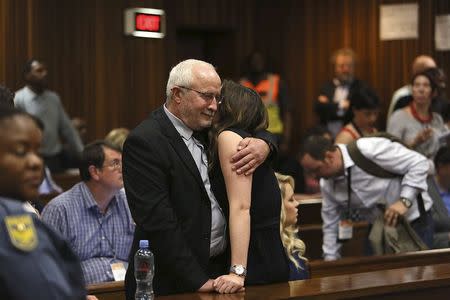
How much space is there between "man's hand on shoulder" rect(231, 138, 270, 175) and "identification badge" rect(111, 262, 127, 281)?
5.30ft

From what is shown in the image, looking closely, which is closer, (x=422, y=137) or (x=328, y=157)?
(x=328, y=157)

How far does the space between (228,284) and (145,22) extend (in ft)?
25.0

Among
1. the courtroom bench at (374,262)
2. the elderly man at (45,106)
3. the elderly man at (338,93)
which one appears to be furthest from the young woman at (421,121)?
the elderly man at (45,106)

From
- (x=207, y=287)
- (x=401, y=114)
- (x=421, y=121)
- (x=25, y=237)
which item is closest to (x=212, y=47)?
(x=401, y=114)

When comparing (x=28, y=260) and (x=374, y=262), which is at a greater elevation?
(x=28, y=260)

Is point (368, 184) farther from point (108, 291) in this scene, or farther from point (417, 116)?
point (417, 116)

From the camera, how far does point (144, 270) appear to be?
363 centimetres

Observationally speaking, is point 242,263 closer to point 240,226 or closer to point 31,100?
point 240,226

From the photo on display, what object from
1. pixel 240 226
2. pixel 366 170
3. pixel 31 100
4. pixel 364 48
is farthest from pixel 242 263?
pixel 364 48

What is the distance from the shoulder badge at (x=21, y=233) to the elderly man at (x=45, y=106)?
686 cm

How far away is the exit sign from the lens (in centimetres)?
1084

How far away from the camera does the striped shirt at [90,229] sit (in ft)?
17.2

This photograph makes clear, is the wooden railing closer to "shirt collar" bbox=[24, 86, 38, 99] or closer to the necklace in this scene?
the necklace

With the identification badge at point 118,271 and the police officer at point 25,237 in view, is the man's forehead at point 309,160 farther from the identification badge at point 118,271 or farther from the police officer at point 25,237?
the police officer at point 25,237
